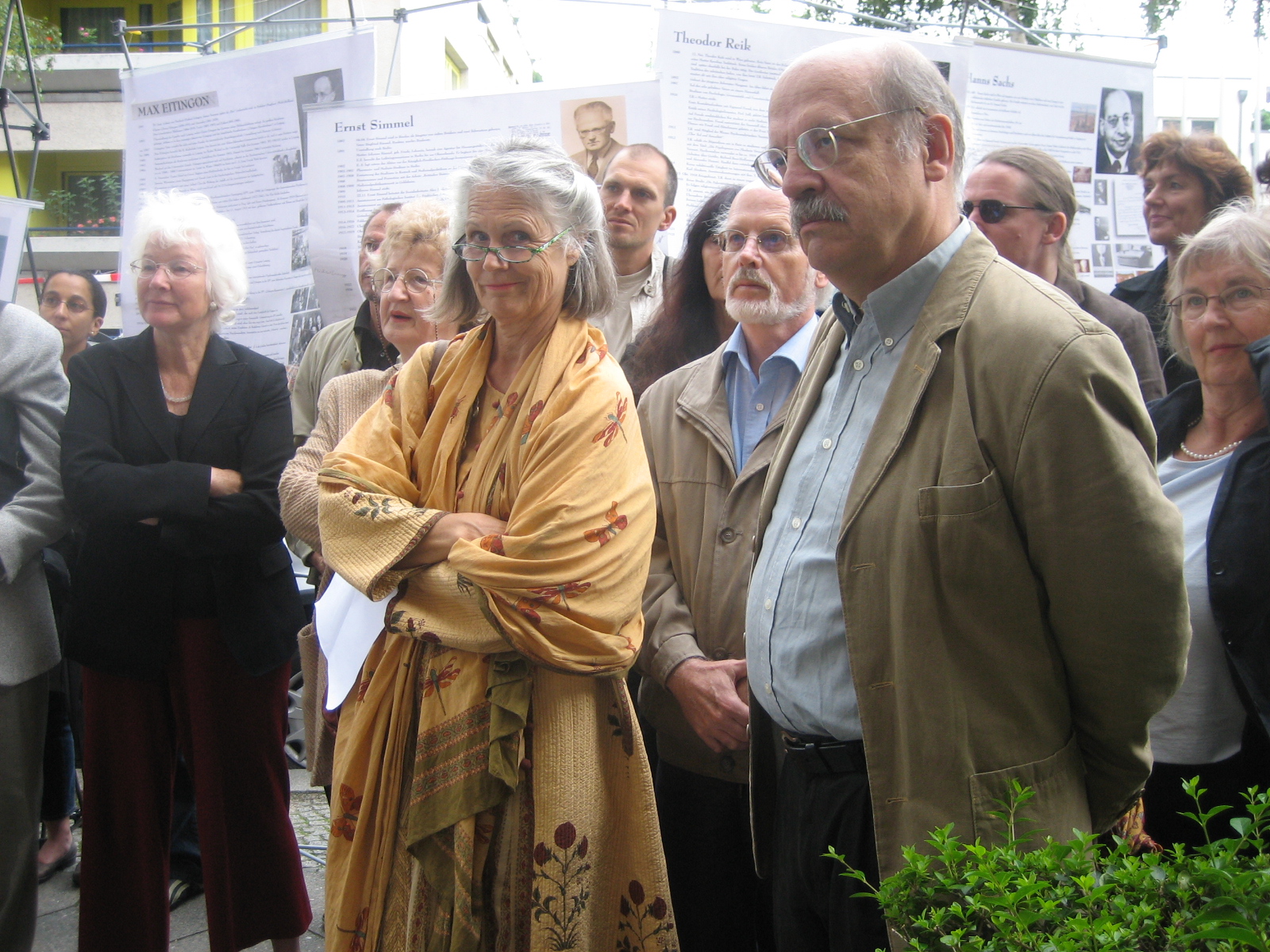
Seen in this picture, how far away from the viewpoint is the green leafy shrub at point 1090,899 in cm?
88

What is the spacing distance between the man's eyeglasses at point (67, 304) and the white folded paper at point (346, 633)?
4084 mm

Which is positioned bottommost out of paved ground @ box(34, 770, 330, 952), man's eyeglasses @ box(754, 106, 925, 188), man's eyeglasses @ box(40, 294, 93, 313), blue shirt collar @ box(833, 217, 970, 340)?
paved ground @ box(34, 770, 330, 952)

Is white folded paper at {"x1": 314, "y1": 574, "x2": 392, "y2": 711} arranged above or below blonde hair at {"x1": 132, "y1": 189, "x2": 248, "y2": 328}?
below

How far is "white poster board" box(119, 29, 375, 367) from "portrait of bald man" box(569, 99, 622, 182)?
106 centimetres

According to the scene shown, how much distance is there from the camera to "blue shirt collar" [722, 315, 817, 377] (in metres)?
2.71

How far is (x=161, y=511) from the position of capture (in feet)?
9.60

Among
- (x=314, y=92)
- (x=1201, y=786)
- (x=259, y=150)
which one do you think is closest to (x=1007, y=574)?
(x=1201, y=786)

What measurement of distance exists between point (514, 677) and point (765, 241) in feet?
4.63

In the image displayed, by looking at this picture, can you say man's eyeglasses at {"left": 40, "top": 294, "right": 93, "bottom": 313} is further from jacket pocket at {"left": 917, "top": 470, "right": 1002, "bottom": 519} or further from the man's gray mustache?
jacket pocket at {"left": 917, "top": 470, "right": 1002, "bottom": 519}

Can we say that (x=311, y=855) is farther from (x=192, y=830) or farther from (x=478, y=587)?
(x=478, y=587)

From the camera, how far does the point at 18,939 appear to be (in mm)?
3066

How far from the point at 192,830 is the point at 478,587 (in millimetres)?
2621

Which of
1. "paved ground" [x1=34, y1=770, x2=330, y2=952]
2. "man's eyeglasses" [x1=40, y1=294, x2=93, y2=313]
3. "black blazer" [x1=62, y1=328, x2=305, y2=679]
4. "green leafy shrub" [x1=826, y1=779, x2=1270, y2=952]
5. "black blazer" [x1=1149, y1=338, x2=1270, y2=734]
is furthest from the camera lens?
"man's eyeglasses" [x1=40, y1=294, x2=93, y2=313]

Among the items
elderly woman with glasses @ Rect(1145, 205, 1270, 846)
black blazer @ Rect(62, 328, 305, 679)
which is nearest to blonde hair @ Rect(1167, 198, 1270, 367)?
elderly woman with glasses @ Rect(1145, 205, 1270, 846)
